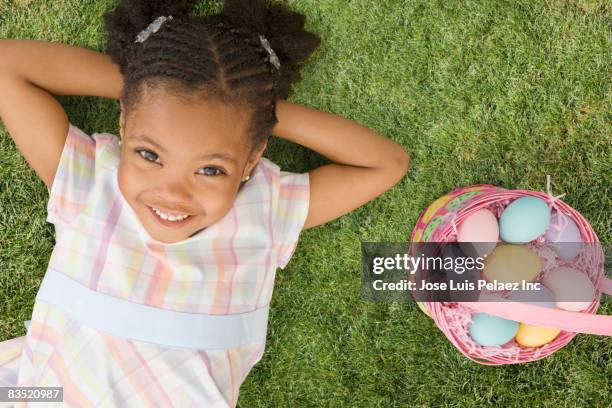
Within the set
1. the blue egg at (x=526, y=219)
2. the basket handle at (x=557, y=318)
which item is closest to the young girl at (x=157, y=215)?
the blue egg at (x=526, y=219)

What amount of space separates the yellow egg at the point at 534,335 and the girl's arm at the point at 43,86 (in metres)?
1.14

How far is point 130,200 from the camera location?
1.27m

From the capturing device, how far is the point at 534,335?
1.58m

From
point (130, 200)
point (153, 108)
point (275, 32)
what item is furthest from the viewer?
point (275, 32)

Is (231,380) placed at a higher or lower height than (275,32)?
lower

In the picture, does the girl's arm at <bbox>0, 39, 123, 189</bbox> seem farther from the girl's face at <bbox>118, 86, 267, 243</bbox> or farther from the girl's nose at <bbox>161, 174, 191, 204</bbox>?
the girl's nose at <bbox>161, 174, 191, 204</bbox>

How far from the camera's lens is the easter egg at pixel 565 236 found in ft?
5.25

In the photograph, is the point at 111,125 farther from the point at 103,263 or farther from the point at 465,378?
the point at 465,378

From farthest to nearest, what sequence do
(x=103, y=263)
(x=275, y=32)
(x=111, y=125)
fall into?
(x=111, y=125) → (x=275, y=32) → (x=103, y=263)

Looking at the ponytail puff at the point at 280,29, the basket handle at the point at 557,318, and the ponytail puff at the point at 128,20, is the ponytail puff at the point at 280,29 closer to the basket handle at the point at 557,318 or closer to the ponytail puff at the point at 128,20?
the ponytail puff at the point at 128,20

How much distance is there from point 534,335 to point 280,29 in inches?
38.1

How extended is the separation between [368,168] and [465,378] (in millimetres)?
692

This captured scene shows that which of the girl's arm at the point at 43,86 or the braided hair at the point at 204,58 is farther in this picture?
the girl's arm at the point at 43,86

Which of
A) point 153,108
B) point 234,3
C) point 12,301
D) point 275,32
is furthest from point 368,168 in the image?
point 12,301
